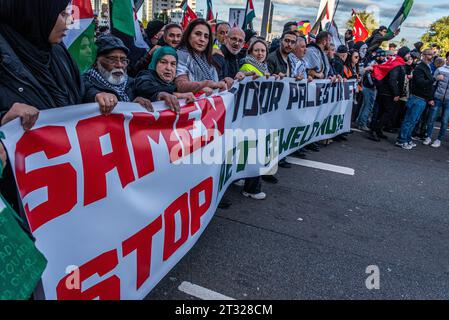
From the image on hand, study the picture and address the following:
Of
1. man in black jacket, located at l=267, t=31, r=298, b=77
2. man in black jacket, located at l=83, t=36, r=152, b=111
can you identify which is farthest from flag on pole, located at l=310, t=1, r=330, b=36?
man in black jacket, located at l=83, t=36, r=152, b=111

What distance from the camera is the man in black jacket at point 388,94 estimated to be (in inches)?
323

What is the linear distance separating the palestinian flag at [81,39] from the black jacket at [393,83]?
6.81m

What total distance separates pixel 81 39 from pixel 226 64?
1922mm

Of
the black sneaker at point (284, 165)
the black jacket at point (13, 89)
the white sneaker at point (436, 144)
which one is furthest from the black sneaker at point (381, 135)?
the black jacket at point (13, 89)

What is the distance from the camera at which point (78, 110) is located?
1912 mm

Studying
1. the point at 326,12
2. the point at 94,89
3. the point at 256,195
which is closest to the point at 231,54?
the point at 256,195

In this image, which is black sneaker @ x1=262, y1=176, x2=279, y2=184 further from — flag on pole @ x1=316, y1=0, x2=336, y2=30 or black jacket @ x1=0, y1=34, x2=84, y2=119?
flag on pole @ x1=316, y1=0, x2=336, y2=30

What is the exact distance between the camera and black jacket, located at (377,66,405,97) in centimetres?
817

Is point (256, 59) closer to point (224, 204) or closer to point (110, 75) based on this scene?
point (224, 204)

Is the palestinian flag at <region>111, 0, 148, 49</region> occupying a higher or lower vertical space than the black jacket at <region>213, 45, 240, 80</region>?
higher

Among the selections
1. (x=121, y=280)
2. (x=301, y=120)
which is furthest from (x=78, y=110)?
(x=301, y=120)

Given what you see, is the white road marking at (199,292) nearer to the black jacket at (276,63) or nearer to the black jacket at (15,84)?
the black jacket at (15,84)

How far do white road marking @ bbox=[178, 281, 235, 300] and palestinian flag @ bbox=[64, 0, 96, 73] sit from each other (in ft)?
6.22

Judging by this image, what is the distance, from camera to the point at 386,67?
27.2 feet
